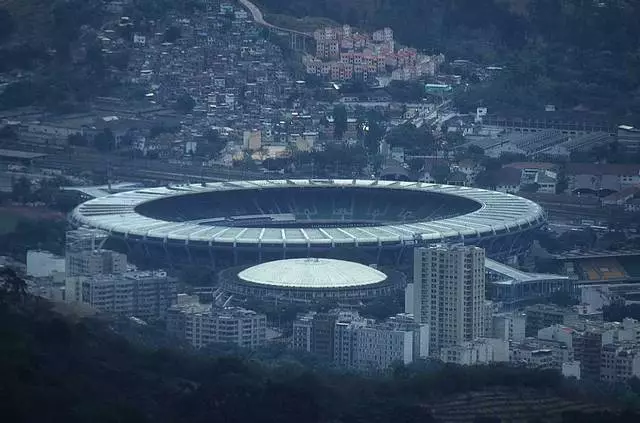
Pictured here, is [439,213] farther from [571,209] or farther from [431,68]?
[431,68]

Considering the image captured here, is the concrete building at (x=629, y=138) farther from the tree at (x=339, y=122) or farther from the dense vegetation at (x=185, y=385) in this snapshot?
the dense vegetation at (x=185, y=385)

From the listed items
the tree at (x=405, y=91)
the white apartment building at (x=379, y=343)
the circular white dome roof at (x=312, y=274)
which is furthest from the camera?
the tree at (x=405, y=91)

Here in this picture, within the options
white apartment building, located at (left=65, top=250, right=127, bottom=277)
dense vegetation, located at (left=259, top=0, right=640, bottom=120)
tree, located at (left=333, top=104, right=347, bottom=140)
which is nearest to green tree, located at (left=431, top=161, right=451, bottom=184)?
tree, located at (left=333, top=104, right=347, bottom=140)

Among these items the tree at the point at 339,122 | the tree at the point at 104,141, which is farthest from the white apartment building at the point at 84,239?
the tree at the point at 339,122

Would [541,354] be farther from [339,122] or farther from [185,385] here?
[339,122]

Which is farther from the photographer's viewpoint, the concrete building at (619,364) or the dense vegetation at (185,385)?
the concrete building at (619,364)

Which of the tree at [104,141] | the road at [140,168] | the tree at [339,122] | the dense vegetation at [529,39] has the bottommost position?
the road at [140,168]

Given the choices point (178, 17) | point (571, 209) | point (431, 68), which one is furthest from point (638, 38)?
point (571, 209)
